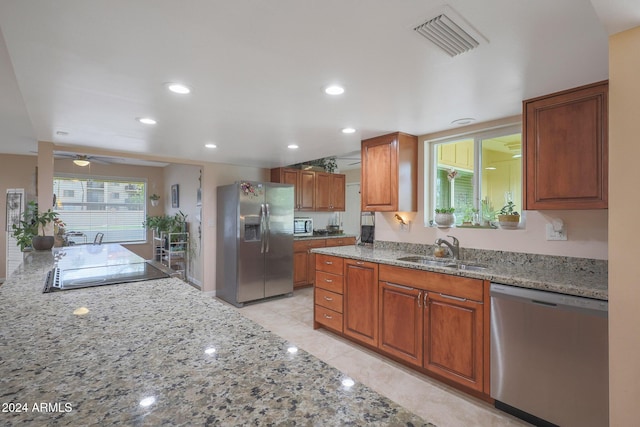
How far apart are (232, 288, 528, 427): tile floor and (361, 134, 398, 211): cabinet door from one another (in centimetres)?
144

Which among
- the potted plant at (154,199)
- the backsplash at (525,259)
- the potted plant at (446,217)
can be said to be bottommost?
the backsplash at (525,259)

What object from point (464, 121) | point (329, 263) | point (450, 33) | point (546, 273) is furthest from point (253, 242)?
point (450, 33)

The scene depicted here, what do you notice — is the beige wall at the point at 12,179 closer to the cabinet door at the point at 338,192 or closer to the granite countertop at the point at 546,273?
the cabinet door at the point at 338,192

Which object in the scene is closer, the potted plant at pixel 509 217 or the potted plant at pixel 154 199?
the potted plant at pixel 509 217

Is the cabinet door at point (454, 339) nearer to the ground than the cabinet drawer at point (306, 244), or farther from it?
nearer to the ground

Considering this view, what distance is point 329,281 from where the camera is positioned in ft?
10.7

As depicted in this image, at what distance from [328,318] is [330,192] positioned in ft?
10.2

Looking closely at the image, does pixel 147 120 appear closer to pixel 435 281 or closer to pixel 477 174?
pixel 435 281

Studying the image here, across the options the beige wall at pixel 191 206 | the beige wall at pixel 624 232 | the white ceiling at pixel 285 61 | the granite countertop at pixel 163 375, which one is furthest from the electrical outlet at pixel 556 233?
the beige wall at pixel 191 206

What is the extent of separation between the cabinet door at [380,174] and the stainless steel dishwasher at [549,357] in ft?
4.57

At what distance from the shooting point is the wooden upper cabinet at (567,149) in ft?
6.41

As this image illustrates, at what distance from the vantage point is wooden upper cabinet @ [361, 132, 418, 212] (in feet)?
10.2

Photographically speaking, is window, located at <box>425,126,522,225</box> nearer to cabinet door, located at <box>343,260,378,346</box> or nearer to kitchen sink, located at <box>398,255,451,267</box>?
kitchen sink, located at <box>398,255,451,267</box>

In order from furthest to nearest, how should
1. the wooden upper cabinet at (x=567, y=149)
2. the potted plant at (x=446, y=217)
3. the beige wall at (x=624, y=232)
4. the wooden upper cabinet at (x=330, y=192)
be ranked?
the wooden upper cabinet at (x=330, y=192), the potted plant at (x=446, y=217), the wooden upper cabinet at (x=567, y=149), the beige wall at (x=624, y=232)
